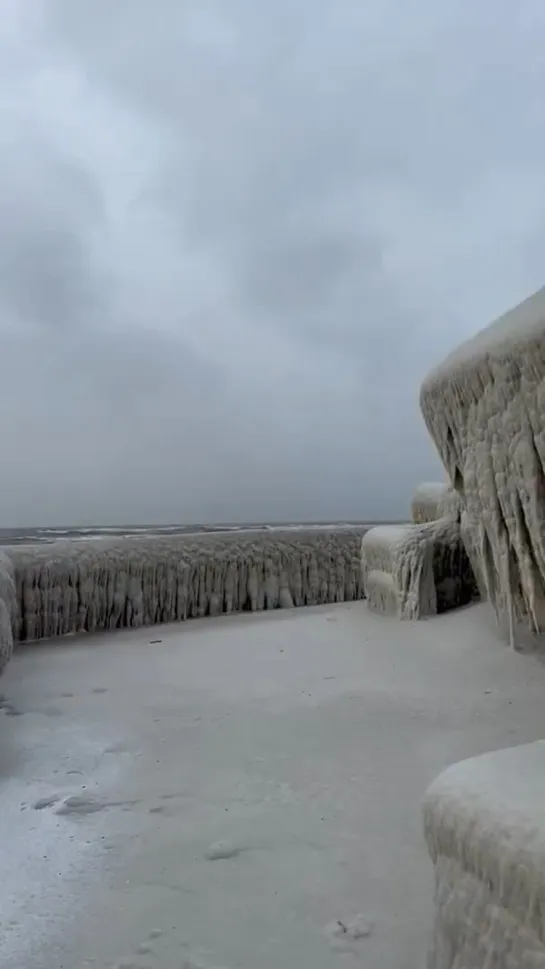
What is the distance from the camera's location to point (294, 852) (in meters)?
1.95

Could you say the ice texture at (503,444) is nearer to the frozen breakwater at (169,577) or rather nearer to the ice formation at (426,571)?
the ice formation at (426,571)

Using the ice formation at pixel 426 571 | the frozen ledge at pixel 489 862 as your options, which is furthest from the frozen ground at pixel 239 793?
the ice formation at pixel 426 571

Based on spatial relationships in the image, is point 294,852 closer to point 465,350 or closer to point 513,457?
point 513,457

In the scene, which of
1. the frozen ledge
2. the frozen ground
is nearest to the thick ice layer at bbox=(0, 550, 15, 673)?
the frozen ground

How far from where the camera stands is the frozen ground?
1.58 m

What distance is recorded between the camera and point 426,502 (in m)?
7.29

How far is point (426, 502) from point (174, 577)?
9.32ft

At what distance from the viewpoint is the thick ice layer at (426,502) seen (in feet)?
23.5

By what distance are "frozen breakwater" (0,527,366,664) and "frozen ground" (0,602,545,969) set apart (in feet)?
3.60

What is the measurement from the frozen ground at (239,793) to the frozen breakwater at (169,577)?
3.60 ft

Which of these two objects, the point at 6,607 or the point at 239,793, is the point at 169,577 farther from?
the point at 239,793

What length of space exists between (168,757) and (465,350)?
7.79ft

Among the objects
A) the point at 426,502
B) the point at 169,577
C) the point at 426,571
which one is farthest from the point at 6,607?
the point at 426,502

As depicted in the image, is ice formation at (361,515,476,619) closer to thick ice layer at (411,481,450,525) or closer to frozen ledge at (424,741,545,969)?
thick ice layer at (411,481,450,525)
